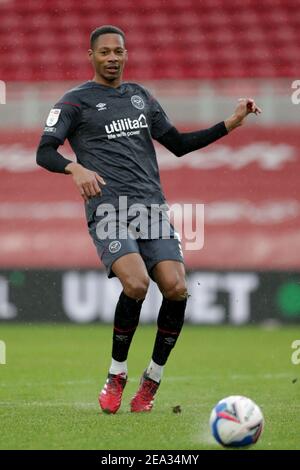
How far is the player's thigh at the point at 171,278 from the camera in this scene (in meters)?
6.31

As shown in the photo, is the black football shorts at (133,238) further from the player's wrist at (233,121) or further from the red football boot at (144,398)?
the player's wrist at (233,121)

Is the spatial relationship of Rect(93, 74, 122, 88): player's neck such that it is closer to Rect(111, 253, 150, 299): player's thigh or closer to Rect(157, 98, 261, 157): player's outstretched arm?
Rect(157, 98, 261, 157): player's outstretched arm

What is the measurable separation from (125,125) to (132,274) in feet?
3.19

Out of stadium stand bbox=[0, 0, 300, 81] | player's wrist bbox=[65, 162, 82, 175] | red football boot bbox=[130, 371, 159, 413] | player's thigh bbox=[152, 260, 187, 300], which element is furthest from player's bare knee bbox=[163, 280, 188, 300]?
stadium stand bbox=[0, 0, 300, 81]

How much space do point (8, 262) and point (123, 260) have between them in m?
6.73

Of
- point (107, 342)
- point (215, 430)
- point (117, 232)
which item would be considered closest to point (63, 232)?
point (107, 342)

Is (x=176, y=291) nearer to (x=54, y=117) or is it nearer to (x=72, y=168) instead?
(x=72, y=168)

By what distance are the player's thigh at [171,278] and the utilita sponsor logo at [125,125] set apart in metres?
0.87

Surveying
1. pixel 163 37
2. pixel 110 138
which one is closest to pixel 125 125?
pixel 110 138

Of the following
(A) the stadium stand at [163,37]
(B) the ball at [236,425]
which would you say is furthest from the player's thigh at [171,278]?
(A) the stadium stand at [163,37]

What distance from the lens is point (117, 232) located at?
638 cm

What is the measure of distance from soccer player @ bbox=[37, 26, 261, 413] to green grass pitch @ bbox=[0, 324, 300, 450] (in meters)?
0.38
